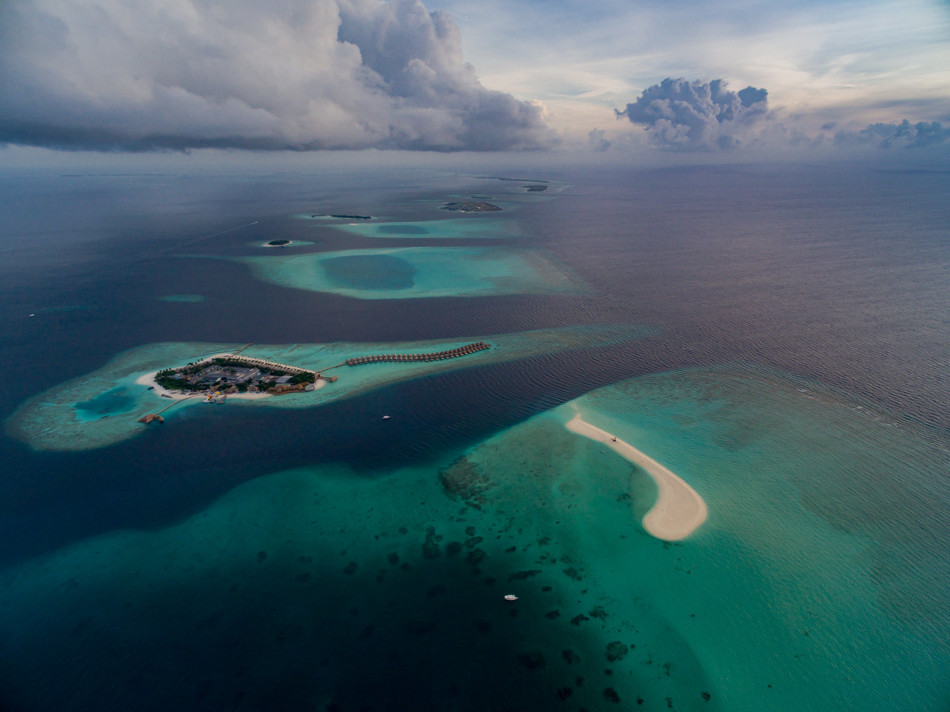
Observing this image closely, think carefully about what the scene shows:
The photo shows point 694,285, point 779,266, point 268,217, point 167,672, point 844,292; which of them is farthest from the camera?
point 268,217

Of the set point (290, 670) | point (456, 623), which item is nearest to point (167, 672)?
point (290, 670)

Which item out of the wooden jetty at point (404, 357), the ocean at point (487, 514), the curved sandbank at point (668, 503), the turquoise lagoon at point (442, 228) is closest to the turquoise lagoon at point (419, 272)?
the ocean at point (487, 514)

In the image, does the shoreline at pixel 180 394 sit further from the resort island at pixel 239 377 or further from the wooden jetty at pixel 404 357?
the wooden jetty at pixel 404 357

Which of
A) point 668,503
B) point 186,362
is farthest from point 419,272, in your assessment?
point 668,503

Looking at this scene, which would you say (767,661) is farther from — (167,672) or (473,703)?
(167,672)

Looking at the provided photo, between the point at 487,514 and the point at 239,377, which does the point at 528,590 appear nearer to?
the point at 487,514

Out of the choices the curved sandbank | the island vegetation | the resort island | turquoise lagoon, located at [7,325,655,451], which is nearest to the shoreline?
the resort island

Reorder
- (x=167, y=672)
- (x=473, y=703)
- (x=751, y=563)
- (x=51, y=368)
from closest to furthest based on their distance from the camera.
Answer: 1. (x=473, y=703)
2. (x=167, y=672)
3. (x=751, y=563)
4. (x=51, y=368)
